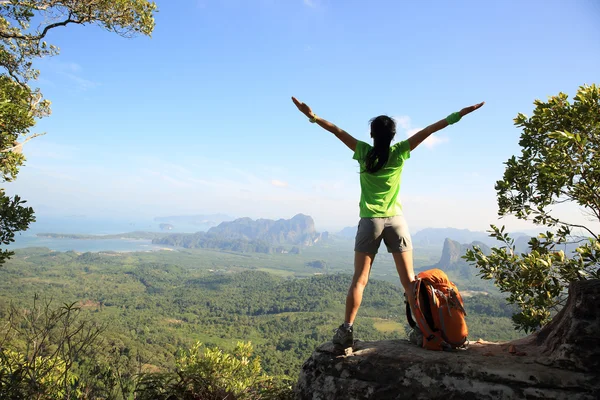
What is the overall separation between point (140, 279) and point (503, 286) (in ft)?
570

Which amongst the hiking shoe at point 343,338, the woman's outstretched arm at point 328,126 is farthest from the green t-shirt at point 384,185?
the hiking shoe at point 343,338

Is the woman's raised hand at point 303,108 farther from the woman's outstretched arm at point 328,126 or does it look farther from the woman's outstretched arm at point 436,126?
the woman's outstretched arm at point 436,126

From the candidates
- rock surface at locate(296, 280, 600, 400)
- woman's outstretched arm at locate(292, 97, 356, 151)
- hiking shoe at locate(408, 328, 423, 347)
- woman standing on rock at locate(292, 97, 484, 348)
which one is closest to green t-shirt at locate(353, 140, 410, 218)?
woman standing on rock at locate(292, 97, 484, 348)

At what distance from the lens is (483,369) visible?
3.04m

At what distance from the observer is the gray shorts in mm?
3572

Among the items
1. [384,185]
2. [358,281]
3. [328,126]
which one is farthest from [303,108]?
[358,281]

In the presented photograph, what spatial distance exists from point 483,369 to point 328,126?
9.68 feet

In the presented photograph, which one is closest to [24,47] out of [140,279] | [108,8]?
[108,8]

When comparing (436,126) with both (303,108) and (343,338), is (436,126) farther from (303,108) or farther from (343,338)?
(343,338)

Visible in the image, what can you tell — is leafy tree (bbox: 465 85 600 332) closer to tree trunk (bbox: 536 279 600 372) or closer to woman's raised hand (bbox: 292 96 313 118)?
tree trunk (bbox: 536 279 600 372)

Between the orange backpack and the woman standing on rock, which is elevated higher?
the woman standing on rock

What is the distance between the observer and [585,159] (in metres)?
4.52

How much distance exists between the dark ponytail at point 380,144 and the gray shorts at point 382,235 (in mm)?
588

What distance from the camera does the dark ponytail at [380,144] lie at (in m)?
3.61
